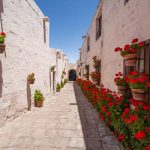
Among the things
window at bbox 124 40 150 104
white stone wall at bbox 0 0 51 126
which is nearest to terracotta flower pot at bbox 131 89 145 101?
window at bbox 124 40 150 104

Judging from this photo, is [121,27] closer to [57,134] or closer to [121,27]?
[121,27]

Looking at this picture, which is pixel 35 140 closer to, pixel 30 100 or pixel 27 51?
pixel 30 100

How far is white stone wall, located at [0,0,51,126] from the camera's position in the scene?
4.37 meters

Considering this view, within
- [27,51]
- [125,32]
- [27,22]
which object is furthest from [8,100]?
[125,32]

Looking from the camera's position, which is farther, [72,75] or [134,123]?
[72,75]

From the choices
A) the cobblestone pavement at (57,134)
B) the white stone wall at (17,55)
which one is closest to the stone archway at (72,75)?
the white stone wall at (17,55)

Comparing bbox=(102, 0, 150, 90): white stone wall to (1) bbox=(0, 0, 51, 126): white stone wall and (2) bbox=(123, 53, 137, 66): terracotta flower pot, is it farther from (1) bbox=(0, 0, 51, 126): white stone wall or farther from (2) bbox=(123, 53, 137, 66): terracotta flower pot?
(1) bbox=(0, 0, 51, 126): white stone wall

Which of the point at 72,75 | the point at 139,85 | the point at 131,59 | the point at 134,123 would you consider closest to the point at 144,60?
the point at 131,59

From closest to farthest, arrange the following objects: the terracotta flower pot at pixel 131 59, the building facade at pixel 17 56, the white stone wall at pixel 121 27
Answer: the white stone wall at pixel 121 27
the terracotta flower pot at pixel 131 59
the building facade at pixel 17 56

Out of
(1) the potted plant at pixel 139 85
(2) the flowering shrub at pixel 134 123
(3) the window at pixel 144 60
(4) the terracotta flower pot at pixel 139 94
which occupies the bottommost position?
(2) the flowering shrub at pixel 134 123

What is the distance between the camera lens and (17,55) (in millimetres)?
5121

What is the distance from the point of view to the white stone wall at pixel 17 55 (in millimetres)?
4367

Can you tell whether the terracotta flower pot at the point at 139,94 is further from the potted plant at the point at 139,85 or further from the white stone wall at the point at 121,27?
the white stone wall at the point at 121,27

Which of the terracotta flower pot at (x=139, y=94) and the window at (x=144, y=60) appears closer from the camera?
the terracotta flower pot at (x=139, y=94)
